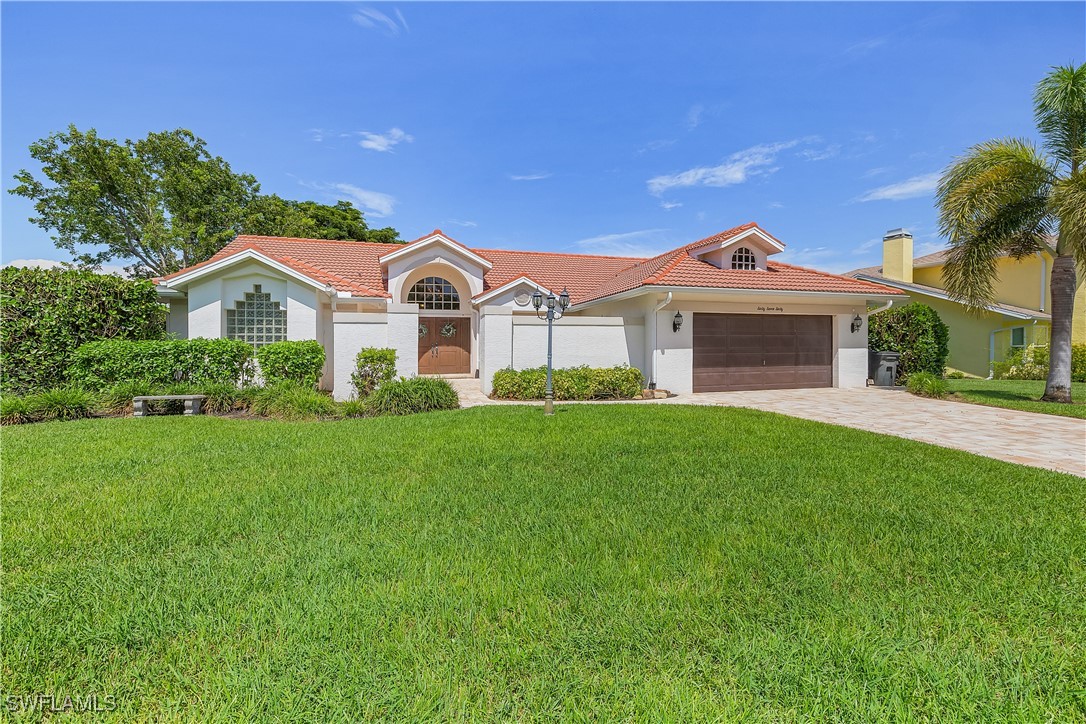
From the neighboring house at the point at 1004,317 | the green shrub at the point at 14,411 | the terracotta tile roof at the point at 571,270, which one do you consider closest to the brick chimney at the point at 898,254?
the neighboring house at the point at 1004,317

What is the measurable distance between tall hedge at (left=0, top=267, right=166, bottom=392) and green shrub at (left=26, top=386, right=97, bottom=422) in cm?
212

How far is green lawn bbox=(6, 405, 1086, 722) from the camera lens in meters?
2.18

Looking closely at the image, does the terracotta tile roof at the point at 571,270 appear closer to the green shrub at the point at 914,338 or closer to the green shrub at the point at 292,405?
the green shrub at the point at 914,338

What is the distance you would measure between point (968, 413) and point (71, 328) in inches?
842

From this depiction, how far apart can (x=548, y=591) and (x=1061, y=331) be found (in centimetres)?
1766

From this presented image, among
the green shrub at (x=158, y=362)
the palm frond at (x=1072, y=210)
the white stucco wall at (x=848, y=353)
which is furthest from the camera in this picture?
the white stucco wall at (x=848, y=353)

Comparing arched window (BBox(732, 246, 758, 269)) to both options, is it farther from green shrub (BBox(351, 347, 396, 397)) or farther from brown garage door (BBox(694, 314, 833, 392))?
green shrub (BBox(351, 347, 396, 397))

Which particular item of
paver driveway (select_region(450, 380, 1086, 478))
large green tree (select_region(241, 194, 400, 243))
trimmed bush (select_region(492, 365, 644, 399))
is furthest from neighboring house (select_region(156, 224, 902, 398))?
large green tree (select_region(241, 194, 400, 243))

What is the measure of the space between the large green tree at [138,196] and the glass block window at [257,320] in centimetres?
1726

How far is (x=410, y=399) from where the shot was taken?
1091 cm

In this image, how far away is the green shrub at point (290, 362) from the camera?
468 inches

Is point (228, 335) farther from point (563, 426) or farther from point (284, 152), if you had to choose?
point (563, 426)

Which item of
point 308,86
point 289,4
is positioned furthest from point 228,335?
point 289,4

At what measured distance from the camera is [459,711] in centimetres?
205
